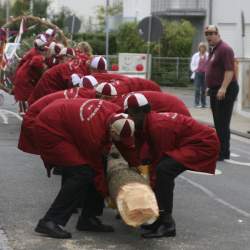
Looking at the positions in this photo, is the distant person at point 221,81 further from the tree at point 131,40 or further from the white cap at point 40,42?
the tree at point 131,40

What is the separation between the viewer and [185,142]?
6.38 meters

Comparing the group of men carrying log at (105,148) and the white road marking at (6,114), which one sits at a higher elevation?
the group of men carrying log at (105,148)

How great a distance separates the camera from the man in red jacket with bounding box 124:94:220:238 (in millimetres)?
6289

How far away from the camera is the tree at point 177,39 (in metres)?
30.4

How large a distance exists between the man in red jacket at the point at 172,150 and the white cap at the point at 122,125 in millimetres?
271

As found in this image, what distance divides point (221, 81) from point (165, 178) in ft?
14.7

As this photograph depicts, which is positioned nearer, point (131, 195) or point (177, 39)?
point (131, 195)

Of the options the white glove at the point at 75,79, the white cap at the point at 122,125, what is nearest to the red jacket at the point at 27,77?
the white glove at the point at 75,79

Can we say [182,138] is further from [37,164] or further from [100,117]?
[37,164]

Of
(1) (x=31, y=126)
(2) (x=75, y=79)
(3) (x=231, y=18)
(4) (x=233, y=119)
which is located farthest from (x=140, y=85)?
(3) (x=231, y=18)

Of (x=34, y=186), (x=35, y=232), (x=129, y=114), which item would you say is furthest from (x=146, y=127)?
(x=34, y=186)

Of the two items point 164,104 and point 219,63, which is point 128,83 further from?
point 219,63

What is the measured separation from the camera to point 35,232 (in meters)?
6.46

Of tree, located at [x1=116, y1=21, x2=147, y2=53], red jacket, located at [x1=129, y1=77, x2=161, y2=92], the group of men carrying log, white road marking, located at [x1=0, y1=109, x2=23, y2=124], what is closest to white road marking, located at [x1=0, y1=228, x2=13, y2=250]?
the group of men carrying log
